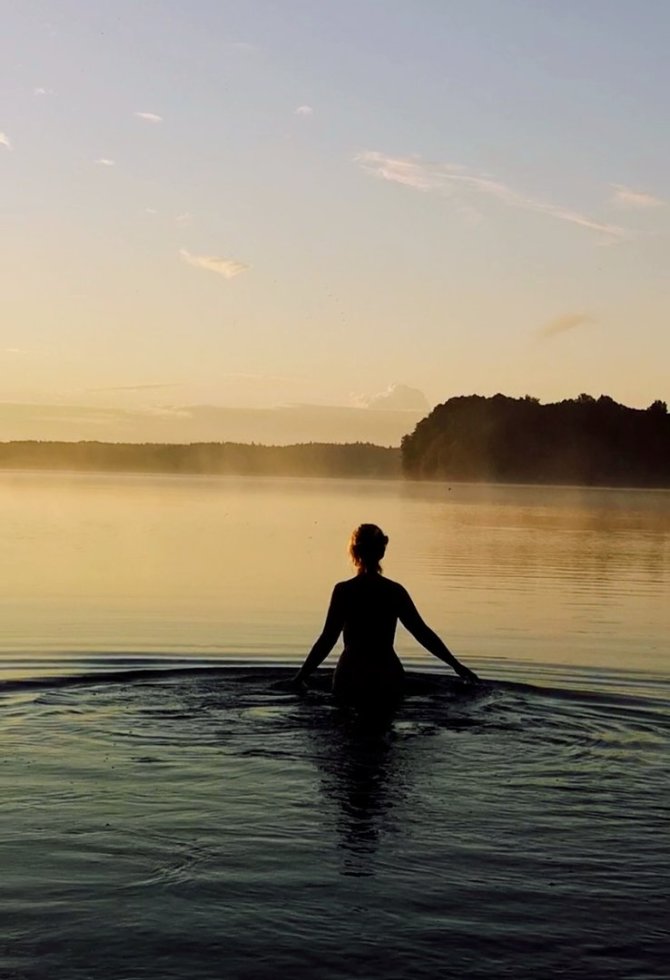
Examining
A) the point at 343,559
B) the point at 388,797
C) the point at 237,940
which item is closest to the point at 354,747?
the point at 388,797

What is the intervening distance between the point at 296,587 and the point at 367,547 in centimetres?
1879

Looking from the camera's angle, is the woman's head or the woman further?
the woman

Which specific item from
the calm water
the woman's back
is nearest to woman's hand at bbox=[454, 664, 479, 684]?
the calm water

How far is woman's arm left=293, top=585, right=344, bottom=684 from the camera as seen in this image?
13953mm

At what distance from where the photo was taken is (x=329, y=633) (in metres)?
14.2

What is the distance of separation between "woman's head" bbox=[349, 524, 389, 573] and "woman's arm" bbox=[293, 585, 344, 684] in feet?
1.30

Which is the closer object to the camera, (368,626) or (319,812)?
(319,812)

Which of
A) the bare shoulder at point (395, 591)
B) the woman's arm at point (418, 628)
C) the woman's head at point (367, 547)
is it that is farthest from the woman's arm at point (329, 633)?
the woman's arm at point (418, 628)

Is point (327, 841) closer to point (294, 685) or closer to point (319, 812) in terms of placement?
point (319, 812)

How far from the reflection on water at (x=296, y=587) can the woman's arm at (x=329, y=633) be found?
5423mm

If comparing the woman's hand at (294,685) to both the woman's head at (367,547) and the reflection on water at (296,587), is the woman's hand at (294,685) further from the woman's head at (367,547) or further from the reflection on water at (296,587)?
the reflection on water at (296,587)

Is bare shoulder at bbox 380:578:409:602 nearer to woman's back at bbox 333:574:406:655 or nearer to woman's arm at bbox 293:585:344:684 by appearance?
woman's back at bbox 333:574:406:655

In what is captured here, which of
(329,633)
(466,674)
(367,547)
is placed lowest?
(466,674)

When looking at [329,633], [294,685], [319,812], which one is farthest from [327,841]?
[294,685]
